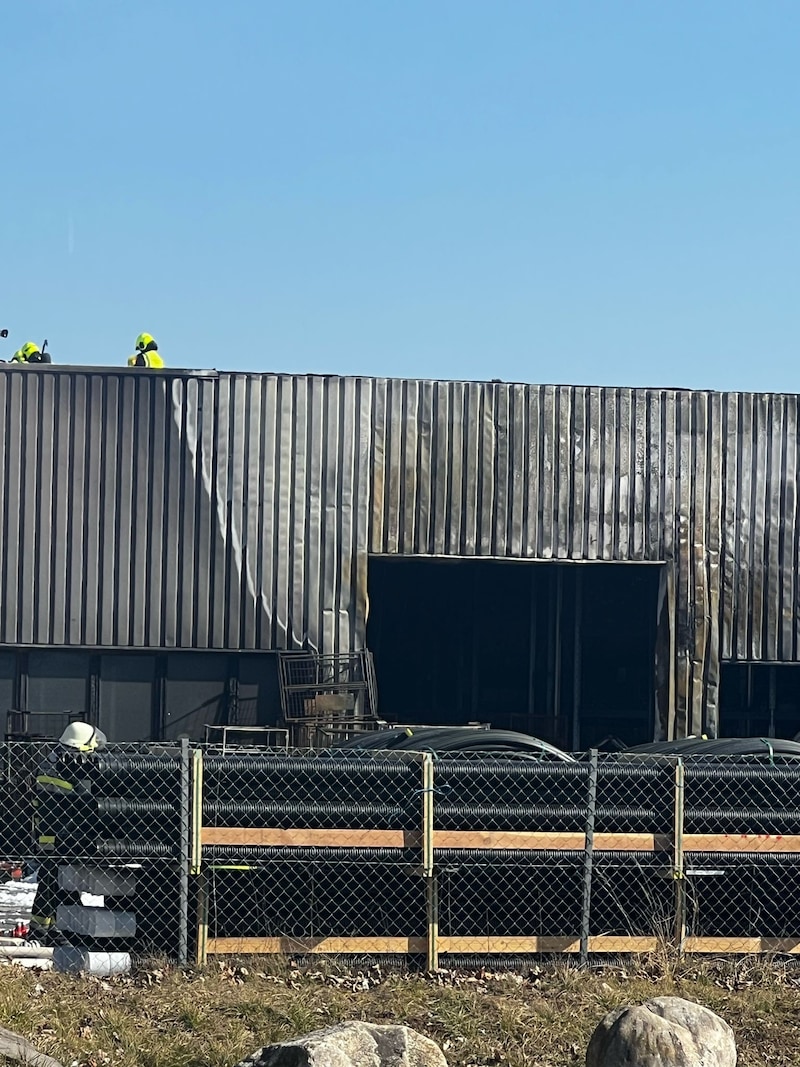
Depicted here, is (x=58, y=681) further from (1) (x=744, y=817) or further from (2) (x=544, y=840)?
(1) (x=744, y=817)

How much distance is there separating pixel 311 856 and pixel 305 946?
65 cm

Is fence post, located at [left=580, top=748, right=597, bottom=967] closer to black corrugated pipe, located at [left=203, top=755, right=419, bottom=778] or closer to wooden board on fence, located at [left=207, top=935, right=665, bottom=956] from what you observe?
wooden board on fence, located at [left=207, top=935, right=665, bottom=956]

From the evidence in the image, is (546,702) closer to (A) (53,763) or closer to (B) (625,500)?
(B) (625,500)

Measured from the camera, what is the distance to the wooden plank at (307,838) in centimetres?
1045

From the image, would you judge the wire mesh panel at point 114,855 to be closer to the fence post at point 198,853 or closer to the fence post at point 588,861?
the fence post at point 198,853

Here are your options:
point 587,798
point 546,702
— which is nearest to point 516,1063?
point 587,798

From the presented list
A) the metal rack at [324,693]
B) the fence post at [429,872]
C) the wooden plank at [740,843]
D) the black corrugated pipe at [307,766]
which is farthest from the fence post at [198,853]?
the metal rack at [324,693]

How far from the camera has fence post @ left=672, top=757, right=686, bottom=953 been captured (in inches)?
431

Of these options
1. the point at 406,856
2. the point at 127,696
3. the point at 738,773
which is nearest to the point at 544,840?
the point at 406,856

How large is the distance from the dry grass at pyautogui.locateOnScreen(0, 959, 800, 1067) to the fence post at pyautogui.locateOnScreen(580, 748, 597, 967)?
0.77ft

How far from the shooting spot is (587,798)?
35.9ft

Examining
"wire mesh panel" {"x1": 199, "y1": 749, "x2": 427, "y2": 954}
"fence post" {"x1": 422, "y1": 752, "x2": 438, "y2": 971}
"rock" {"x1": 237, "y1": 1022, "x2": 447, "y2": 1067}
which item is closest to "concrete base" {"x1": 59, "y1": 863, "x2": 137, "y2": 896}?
"wire mesh panel" {"x1": 199, "y1": 749, "x2": 427, "y2": 954}

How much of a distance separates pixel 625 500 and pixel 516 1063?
14.7m

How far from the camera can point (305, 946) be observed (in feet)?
34.3
